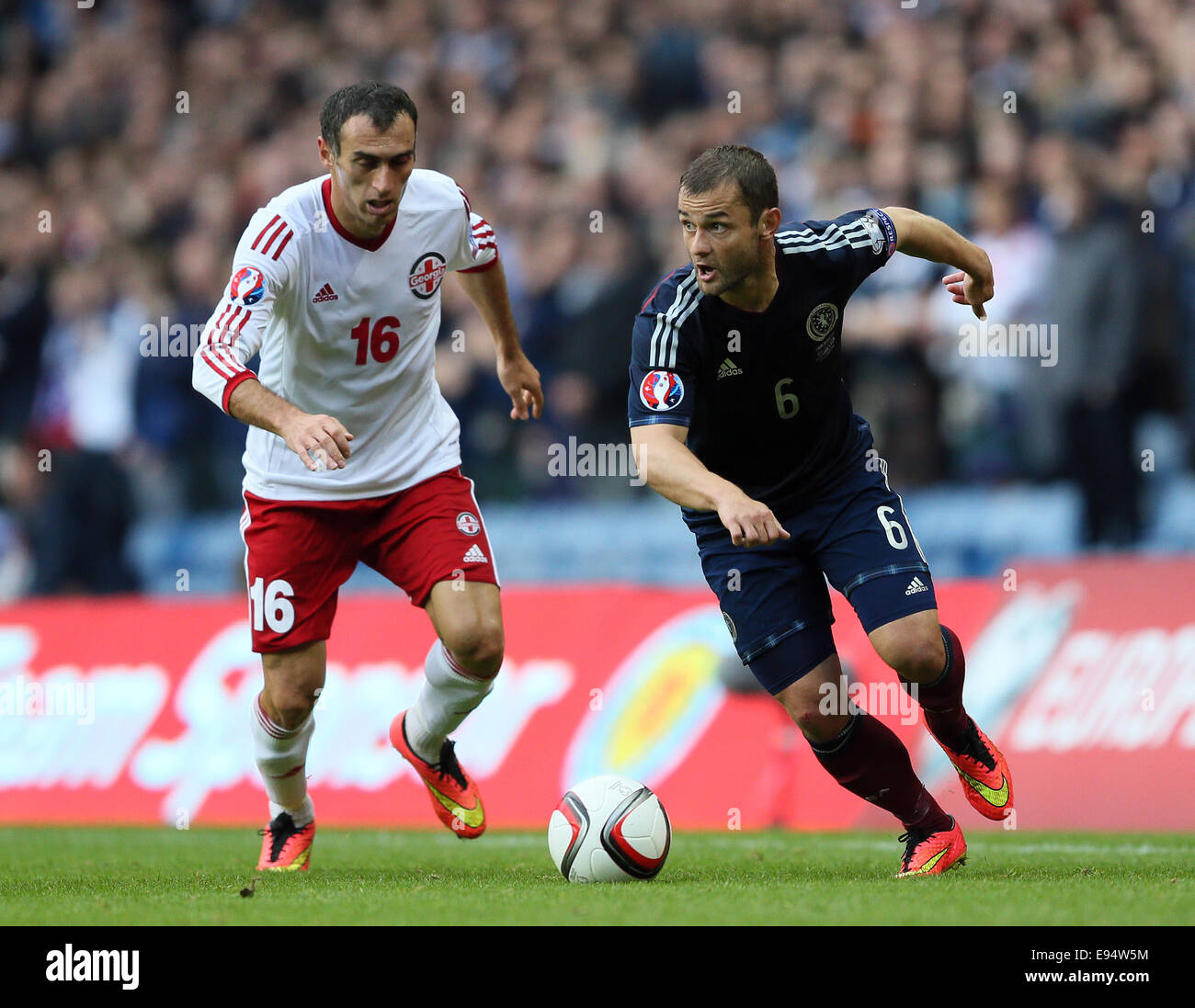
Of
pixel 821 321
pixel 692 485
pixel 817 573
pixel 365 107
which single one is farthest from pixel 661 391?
pixel 365 107

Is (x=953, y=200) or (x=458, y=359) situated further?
(x=458, y=359)

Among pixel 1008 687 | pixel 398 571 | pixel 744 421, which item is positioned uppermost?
pixel 744 421

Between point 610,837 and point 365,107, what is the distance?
283 centimetres

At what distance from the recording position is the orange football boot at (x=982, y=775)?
657cm

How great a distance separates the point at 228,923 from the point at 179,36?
14.5 meters

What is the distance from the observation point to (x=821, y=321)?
21.0 ft

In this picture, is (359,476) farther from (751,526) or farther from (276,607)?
(751,526)

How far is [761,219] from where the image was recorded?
6.13m

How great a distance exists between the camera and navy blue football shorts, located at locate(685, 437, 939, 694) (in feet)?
20.7

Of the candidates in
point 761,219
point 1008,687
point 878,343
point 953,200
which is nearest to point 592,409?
point 878,343

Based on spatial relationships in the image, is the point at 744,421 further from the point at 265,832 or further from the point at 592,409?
the point at 592,409

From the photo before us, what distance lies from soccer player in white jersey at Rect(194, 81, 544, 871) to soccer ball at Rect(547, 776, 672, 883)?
→ 31.7 inches

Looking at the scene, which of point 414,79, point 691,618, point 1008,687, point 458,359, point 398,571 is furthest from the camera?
point 414,79

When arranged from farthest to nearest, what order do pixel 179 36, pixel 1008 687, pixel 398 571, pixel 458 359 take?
pixel 179 36 → pixel 458 359 → pixel 1008 687 → pixel 398 571
